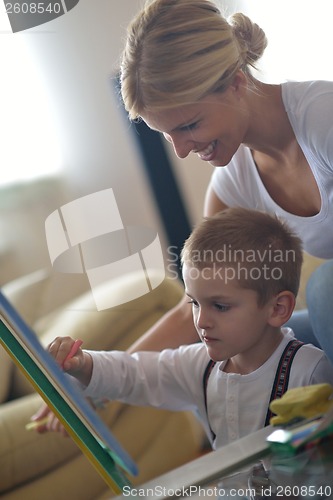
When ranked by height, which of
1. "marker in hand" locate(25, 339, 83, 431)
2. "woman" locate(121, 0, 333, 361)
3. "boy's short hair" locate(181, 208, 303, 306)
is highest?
"woman" locate(121, 0, 333, 361)

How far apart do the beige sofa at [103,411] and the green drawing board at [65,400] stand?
0.01 m

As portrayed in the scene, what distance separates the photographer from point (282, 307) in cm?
63

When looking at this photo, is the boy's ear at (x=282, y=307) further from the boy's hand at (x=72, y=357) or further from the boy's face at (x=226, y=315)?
the boy's hand at (x=72, y=357)

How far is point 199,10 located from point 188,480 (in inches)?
13.7

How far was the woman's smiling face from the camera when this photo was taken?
0.58 m

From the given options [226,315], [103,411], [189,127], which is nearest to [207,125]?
[189,127]

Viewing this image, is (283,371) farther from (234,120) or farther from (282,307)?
(234,120)

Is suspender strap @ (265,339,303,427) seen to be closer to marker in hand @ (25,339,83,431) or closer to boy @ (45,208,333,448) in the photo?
boy @ (45,208,333,448)

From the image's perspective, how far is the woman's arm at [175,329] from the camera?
648 millimetres

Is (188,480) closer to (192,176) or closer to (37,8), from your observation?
(192,176)

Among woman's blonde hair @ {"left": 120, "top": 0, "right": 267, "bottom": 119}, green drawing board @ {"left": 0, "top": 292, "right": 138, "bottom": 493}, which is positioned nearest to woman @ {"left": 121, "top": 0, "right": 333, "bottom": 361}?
woman's blonde hair @ {"left": 120, "top": 0, "right": 267, "bottom": 119}

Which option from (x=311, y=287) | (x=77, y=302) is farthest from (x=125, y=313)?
(x=311, y=287)

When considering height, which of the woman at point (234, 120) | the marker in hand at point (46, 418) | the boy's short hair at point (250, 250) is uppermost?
the woman at point (234, 120)

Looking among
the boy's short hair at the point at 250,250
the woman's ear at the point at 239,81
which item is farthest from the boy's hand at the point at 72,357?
the woman's ear at the point at 239,81
